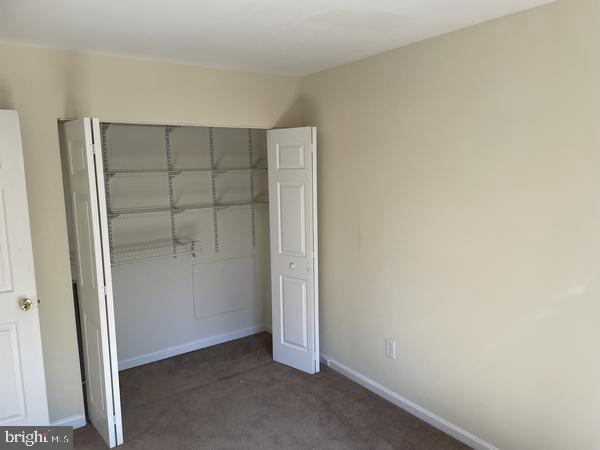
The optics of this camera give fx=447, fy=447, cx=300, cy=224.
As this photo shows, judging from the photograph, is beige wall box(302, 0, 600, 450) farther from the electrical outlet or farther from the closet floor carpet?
the closet floor carpet

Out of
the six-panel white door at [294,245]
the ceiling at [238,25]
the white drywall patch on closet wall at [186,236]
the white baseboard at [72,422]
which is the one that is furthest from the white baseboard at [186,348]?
the ceiling at [238,25]

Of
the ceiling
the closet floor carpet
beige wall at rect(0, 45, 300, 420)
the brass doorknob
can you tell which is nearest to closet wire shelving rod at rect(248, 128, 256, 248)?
beige wall at rect(0, 45, 300, 420)

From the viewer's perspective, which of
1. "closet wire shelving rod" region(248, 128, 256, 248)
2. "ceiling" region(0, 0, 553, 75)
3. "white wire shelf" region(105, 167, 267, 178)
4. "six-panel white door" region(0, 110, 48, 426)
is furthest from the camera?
"closet wire shelving rod" region(248, 128, 256, 248)

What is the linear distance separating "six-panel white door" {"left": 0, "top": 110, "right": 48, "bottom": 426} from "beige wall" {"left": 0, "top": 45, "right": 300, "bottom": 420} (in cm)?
18

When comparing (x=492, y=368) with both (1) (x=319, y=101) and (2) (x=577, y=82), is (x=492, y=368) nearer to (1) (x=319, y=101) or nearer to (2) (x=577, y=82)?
(2) (x=577, y=82)

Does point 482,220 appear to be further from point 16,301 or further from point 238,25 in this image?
point 16,301

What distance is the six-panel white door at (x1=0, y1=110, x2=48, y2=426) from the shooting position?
250 cm

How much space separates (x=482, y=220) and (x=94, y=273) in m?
2.26

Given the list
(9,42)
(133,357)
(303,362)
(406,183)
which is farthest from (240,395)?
(9,42)

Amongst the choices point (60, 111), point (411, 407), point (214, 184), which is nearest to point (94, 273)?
point (60, 111)

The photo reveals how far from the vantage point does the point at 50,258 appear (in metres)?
2.81

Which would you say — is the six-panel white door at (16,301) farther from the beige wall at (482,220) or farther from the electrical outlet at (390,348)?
the electrical outlet at (390,348)

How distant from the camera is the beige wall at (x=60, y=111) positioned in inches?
105

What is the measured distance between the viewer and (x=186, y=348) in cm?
418
